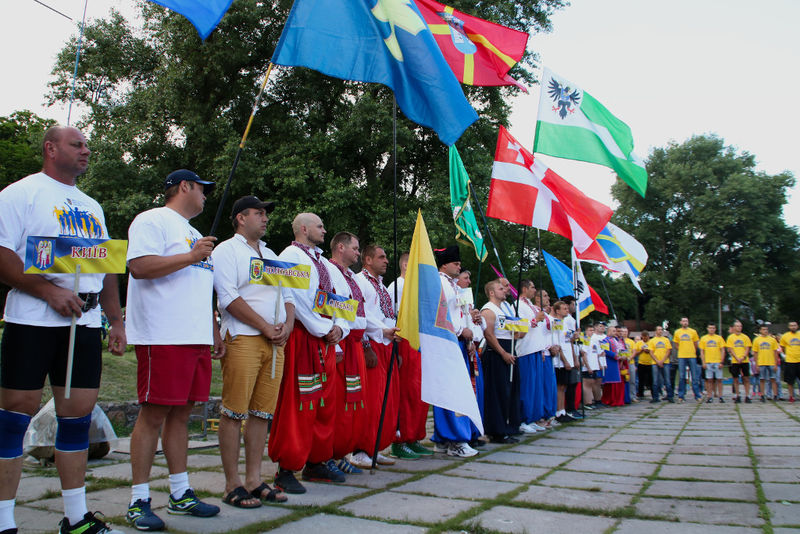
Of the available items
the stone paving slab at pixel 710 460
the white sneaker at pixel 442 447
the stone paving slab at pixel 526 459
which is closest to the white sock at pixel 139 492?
the stone paving slab at pixel 526 459

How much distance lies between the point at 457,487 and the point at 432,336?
1271 mm

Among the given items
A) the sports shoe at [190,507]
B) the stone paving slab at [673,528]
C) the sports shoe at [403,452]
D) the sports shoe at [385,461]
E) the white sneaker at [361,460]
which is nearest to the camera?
the stone paving slab at [673,528]

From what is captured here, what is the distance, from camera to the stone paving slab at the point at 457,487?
160 inches

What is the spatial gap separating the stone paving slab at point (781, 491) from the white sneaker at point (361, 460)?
2.99 meters

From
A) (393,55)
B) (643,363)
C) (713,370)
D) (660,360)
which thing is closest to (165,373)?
(393,55)

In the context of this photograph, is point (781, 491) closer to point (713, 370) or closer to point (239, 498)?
point (239, 498)

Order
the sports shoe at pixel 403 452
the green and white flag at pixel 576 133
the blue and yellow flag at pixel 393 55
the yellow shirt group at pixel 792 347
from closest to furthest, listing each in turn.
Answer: the blue and yellow flag at pixel 393 55
the sports shoe at pixel 403 452
the green and white flag at pixel 576 133
the yellow shirt group at pixel 792 347

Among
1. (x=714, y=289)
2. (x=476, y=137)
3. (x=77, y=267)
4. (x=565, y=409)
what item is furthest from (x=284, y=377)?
(x=714, y=289)

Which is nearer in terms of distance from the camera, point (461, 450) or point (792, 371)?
point (461, 450)

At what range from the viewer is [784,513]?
3.59 meters

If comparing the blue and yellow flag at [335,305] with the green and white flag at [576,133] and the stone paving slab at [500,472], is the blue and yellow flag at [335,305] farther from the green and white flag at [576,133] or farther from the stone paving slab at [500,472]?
the green and white flag at [576,133]

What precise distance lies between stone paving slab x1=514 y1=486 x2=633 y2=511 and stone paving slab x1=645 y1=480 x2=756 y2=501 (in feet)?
1.11

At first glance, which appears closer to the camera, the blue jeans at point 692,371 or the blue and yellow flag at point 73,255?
the blue and yellow flag at point 73,255

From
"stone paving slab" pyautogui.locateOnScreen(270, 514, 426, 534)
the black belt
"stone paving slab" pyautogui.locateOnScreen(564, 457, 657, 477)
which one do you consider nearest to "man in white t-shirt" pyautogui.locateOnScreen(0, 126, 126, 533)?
the black belt
